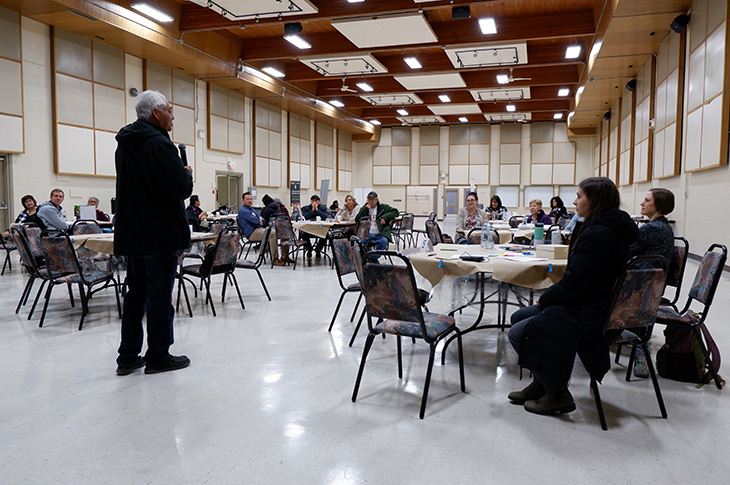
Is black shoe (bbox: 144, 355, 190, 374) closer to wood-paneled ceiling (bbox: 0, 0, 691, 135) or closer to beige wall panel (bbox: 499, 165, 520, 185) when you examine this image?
wood-paneled ceiling (bbox: 0, 0, 691, 135)

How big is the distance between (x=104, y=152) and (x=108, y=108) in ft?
3.11

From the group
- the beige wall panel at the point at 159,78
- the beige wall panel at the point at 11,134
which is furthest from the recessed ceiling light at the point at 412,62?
the beige wall panel at the point at 11,134

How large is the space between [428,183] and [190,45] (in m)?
14.2

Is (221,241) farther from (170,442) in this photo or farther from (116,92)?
(116,92)

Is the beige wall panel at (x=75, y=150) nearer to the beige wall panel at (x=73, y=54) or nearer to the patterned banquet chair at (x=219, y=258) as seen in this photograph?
the beige wall panel at (x=73, y=54)

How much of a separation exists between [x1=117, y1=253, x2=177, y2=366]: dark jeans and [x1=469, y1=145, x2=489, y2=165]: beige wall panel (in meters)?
21.2

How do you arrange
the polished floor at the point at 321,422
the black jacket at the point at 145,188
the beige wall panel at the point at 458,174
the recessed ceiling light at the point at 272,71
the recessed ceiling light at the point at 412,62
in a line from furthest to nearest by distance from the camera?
the beige wall panel at the point at 458,174
the recessed ceiling light at the point at 272,71
the recessed ceiling light at the point at 412,62
the black jacket at the point at 145,188
the polished floor at the point at 321,422

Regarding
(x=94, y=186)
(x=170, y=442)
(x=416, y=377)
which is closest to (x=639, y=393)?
(x=416, y=377)

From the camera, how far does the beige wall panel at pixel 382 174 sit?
24.4 meters

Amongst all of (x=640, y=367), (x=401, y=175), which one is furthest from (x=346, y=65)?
(x=401, y=175)

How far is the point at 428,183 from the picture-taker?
2377 centimetres

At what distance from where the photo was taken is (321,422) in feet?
8.36

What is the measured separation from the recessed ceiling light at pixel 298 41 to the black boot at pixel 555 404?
10333 millimetres

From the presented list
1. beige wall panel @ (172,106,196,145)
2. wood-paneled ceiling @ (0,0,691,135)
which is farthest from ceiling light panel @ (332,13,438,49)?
beige wall panel @ (172,106,196,145)
